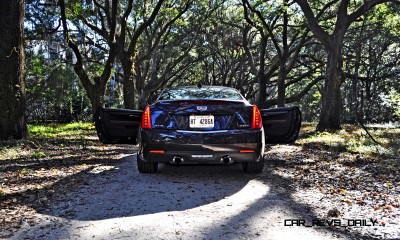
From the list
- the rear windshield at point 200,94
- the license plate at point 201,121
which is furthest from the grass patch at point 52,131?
the license plate at point 201,121

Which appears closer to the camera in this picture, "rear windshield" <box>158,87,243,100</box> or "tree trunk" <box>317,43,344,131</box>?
"rear windshield" <box>158,87,243,100</box>

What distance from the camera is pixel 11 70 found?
9.27 meters

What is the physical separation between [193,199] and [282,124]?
291 cm

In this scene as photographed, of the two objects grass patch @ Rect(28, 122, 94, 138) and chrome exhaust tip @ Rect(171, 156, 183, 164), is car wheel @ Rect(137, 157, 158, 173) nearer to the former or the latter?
chrome exhaust tip @ Rect(171, 156, 183, 164)

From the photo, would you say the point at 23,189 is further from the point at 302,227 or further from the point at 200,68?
the point at 200,68

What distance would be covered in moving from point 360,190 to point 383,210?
988 millimetres

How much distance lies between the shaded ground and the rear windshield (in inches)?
51.5

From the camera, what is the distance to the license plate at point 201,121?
212 inches

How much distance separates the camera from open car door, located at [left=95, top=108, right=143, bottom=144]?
6992mm

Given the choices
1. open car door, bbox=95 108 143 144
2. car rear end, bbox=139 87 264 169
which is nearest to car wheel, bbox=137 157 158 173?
car rear end, bbox=139 87 264 169

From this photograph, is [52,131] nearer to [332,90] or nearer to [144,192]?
[332,90]

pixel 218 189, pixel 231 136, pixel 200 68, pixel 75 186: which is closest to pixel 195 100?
pixel 231 136

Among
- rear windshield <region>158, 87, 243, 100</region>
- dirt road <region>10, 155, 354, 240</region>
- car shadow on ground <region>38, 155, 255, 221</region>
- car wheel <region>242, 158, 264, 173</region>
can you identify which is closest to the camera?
dirt road <region>10, 155, 354, 240</region>

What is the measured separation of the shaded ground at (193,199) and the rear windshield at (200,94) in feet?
Answer: 4.29
